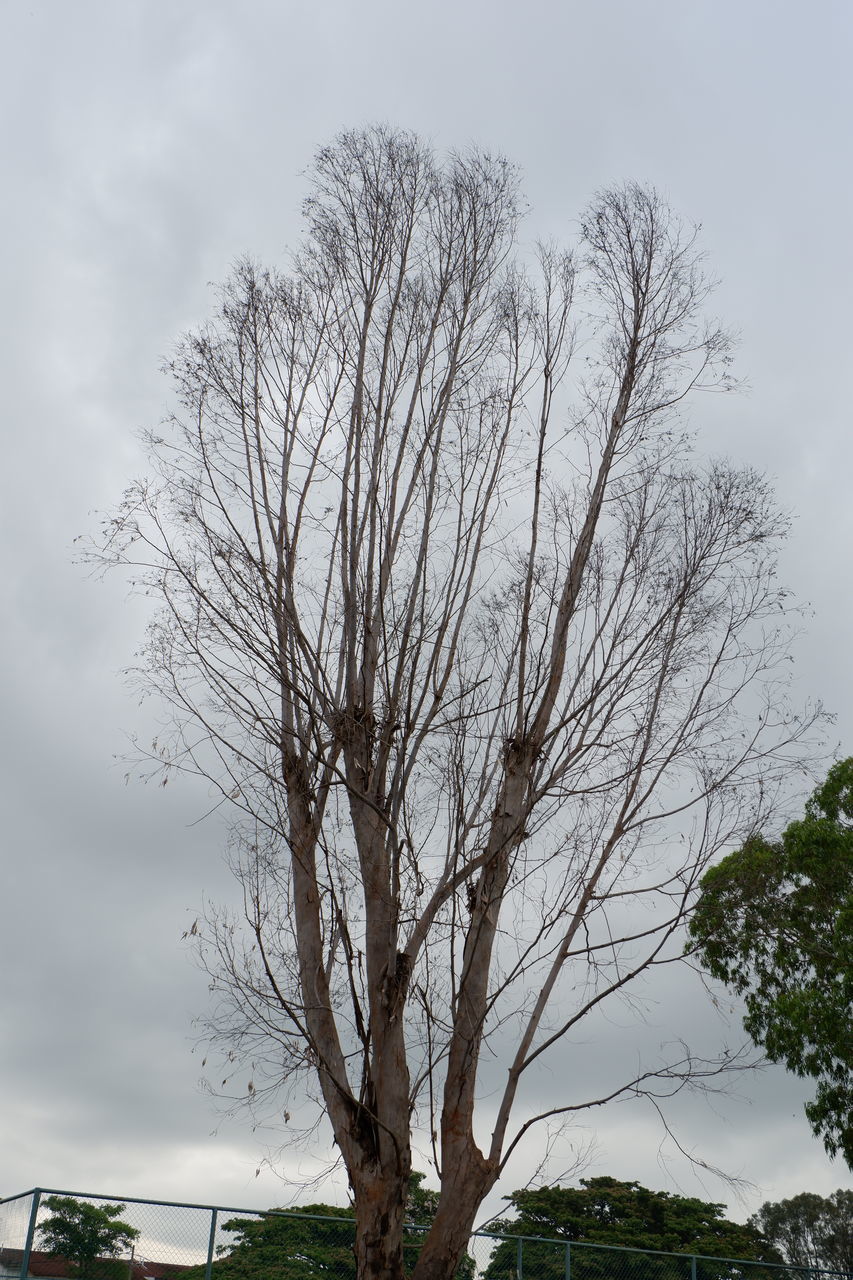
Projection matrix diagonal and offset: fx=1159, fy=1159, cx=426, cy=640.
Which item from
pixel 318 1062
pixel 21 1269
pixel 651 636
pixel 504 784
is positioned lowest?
pixel 21 1269

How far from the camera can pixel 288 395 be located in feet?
26.0

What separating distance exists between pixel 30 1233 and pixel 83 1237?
18.1 inches

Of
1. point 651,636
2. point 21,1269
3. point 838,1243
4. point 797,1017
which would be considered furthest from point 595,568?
point 838,1243

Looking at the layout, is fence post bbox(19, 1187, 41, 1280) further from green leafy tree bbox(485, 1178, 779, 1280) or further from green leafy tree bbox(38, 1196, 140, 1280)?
green leafy tree bbox(485, 1178, 779, 1280)

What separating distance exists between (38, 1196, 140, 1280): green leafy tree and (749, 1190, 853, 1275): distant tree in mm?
15024

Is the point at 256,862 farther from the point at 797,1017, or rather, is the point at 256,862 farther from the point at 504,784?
the point at 797,1017

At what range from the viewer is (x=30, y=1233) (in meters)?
10.1

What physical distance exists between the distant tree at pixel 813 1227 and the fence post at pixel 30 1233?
611 inches

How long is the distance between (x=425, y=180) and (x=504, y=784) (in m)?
4.47

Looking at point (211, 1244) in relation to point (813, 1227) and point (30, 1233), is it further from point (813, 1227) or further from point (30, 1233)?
point (813, 1227)

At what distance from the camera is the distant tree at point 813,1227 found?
2080cm

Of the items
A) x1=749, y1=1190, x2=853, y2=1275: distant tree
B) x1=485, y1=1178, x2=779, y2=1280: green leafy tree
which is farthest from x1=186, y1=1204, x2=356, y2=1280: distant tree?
x1=749, y1=1190, x2=853, y2=1275: distant tree

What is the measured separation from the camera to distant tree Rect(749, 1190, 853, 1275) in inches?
819

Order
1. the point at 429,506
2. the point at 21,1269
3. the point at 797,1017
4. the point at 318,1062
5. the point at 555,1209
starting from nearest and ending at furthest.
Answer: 1. the point at 318,1062
2. the point at 429,506
3. the point at 21,1269
4. the point at 797,1017
5. the point at 555,1209
